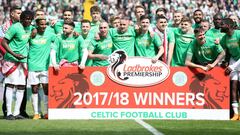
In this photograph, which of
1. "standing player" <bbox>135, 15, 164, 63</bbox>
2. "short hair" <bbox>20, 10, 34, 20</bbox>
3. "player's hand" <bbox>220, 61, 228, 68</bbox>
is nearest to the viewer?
"short hair" <bbox>20, 10, 34, 20</bbox>

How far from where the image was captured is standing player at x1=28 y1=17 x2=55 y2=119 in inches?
613

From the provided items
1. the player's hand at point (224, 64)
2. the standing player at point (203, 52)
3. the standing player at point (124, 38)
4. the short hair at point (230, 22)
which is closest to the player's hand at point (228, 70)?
the player's hand at point (224, 64)

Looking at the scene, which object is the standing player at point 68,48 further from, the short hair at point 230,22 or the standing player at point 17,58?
the short hair at point 230,22

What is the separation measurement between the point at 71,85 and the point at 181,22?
2648 millimetres

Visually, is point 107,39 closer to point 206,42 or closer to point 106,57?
point 106,57

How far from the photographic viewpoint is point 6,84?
1564 cm

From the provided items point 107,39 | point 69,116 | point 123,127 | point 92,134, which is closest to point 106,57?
point 107,39

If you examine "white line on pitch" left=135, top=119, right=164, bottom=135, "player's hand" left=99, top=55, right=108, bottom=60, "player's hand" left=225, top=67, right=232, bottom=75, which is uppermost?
"player's hand" left=99, top=55, right=108, bottom=60

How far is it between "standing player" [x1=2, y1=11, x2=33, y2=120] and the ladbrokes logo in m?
1.70

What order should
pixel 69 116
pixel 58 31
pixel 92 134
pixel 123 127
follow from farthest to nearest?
pixel 58 31 → pixel 69 116 → pixel 123 127 → pixel 92 134

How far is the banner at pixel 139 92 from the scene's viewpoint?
612 inches

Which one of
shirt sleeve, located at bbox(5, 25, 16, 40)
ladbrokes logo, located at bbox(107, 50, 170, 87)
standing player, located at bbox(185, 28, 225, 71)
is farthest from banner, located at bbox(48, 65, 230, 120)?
shirt sleeve, located at bbox(5, 25, 16, 40)

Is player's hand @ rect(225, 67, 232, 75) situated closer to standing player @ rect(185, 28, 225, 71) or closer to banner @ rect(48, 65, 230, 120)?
banner @ rect(48, 65, 230, 120)

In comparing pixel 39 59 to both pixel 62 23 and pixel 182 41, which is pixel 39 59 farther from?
pixel 182 41
